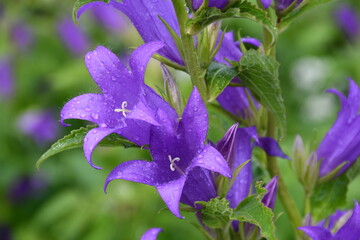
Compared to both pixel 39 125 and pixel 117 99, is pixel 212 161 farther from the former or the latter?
pixel 39 125

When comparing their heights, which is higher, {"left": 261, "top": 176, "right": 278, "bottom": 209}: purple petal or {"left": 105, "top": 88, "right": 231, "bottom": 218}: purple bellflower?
{"left": 105, "top": 88, "right": 231, "bottom": 218}: purple bellflower

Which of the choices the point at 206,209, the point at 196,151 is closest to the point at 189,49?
the point at 196,151

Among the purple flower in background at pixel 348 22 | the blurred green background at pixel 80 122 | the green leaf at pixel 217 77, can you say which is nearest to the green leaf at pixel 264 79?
the green leaf at pixel 217 77

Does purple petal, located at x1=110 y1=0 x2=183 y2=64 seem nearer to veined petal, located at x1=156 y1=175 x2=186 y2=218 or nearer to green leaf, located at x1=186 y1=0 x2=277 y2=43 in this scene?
green leaf, located at x1=186 y1=0 x2=277 y2=43

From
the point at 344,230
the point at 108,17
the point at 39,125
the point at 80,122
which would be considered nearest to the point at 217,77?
the point at 344,230

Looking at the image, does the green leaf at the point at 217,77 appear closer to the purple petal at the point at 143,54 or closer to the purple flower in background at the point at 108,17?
the purple petal at the point at 143,54

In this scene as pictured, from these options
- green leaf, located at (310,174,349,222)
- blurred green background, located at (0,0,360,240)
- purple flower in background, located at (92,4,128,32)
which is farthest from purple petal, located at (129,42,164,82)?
purple flower in background, located at (92,4,128,32)

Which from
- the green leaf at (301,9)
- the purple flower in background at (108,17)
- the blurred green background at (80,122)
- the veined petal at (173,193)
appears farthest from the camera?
the purple flower in background at (108,17)
